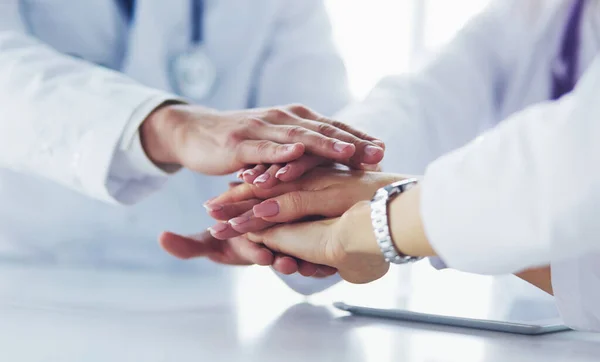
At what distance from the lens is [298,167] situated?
946mm

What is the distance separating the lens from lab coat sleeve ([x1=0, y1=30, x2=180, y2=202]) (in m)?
1.03

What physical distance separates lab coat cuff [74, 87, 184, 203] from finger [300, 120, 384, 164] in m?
0.24

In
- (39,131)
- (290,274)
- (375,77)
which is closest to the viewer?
(290,274)

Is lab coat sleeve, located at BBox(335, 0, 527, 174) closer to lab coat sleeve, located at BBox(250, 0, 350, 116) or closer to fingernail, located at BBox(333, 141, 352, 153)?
lab coat sleeve, located at BBox(250, 0, 350, 116)

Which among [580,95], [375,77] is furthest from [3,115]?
[375,77]

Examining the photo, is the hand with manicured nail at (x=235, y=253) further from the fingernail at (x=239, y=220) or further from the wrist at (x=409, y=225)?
the wrist at (x=409, y=225)

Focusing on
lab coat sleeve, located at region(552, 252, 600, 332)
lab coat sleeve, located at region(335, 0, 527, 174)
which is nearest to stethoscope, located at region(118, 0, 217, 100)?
lab coat sleeve, located at region(335, 0, 527, 174)

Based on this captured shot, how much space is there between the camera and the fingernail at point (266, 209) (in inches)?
35.2

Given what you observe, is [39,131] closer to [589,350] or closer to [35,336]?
[35,336]

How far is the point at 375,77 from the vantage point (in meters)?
2.32

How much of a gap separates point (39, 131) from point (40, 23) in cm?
28

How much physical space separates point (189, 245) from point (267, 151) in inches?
6.9

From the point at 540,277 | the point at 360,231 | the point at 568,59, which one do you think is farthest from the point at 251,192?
the point at 568,59

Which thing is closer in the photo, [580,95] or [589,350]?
[580,95]
